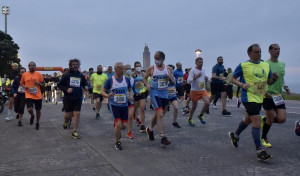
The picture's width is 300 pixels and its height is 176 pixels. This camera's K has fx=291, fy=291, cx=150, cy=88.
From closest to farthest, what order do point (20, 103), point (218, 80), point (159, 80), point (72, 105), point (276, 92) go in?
point (276, 92) < point (159, 80) < point (72, 105) < point (20, 103) < point (218, 80)

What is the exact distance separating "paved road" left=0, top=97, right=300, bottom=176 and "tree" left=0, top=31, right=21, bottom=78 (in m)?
33.9

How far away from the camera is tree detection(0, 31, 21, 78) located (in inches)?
1486

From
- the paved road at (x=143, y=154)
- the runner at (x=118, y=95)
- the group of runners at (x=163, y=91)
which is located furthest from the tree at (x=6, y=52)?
the runner at (x=118, y=95)

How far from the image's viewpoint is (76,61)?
7.27 m

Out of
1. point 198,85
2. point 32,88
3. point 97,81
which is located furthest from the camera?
point 97,81

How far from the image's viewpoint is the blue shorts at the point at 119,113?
5836mm

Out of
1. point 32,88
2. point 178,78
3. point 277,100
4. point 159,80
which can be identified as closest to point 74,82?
point 32,88

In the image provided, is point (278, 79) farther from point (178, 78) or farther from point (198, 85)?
point (178, 78)

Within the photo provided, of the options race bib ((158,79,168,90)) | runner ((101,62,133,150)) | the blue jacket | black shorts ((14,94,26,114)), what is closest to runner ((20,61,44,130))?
black shorts ((14,94,26,114))

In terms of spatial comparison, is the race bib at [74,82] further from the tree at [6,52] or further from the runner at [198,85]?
the tree at [6,52]

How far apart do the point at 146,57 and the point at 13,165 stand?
35625 mm

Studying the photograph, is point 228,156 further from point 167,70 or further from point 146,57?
point 146,57

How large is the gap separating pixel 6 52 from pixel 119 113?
3749 cm

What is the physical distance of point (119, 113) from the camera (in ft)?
19.5
